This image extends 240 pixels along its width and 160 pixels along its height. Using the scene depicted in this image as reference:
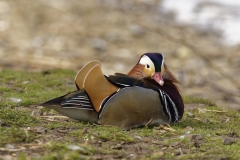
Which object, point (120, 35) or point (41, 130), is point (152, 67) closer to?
point (41, 130)

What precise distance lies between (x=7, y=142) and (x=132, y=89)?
134 cm

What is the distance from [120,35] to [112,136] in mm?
8163

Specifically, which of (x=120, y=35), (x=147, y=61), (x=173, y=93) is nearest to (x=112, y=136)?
(x=173, y=93)

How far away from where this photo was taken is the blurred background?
1067 cm

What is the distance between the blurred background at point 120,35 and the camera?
10672 millimetres

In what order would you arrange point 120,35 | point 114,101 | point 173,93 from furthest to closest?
1. point 120,35
2. point 173,93
3. point 114,101

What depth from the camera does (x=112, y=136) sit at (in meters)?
4.40

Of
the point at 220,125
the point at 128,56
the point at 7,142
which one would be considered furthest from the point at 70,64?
the point at 7,142

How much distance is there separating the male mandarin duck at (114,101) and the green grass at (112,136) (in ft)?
0.34

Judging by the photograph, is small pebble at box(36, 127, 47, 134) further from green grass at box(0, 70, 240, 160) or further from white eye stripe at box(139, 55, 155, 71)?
white eye stripe at box(139, 55, 155, 71)

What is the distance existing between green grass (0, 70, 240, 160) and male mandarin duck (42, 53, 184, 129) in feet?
0.34

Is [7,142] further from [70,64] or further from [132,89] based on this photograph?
[70,64]

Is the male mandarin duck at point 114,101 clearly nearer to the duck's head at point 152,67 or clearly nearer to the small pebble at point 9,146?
the duck's head at point 152,67

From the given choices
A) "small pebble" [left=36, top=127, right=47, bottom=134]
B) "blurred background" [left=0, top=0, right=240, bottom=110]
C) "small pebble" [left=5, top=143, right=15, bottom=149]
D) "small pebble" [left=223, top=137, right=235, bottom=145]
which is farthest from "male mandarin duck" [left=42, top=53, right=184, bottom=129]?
"blurred background" [left=0, top=0, right=240, bottom=110]
